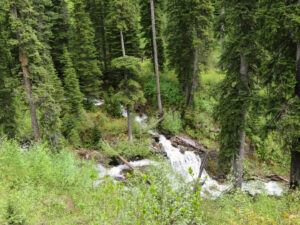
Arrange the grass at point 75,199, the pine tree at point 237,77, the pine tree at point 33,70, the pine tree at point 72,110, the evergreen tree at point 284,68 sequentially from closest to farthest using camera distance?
the grass at point 75,199
the evergreen tree at point 284,68
the pine tree at point 237,77
the pine tree at point 33,70
the pine tree at point 72,110

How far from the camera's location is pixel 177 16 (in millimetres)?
Result: 18953

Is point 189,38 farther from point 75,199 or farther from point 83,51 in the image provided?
point 75,199

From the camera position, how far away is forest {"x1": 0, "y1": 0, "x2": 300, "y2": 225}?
5.33 metres

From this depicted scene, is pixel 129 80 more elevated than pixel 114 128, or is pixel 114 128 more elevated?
pixel 129 80

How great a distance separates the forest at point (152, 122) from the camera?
533 cm

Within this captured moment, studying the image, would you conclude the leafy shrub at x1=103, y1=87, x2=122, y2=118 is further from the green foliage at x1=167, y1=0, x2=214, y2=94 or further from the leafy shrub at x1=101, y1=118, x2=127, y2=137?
the green foliage at x1=167, y1=0, x2=214, y2=94

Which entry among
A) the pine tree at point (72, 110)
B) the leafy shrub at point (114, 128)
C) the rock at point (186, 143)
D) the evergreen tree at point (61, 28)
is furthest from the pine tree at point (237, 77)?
the evergreen tree at point (61, 28)

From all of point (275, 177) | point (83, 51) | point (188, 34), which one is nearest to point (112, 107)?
point (83, 51)

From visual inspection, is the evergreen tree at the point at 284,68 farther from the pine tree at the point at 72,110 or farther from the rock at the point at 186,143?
the pine tree at the point at 72,110

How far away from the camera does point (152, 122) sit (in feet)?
60.2

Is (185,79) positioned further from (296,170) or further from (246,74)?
(296,170)

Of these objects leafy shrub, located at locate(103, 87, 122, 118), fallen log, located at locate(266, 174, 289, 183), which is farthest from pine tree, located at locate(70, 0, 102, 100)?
fallen log, located at locate(266, 174, 289, 183)

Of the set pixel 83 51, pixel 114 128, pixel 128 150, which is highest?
pixel 83 51

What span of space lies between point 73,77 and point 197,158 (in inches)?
490
